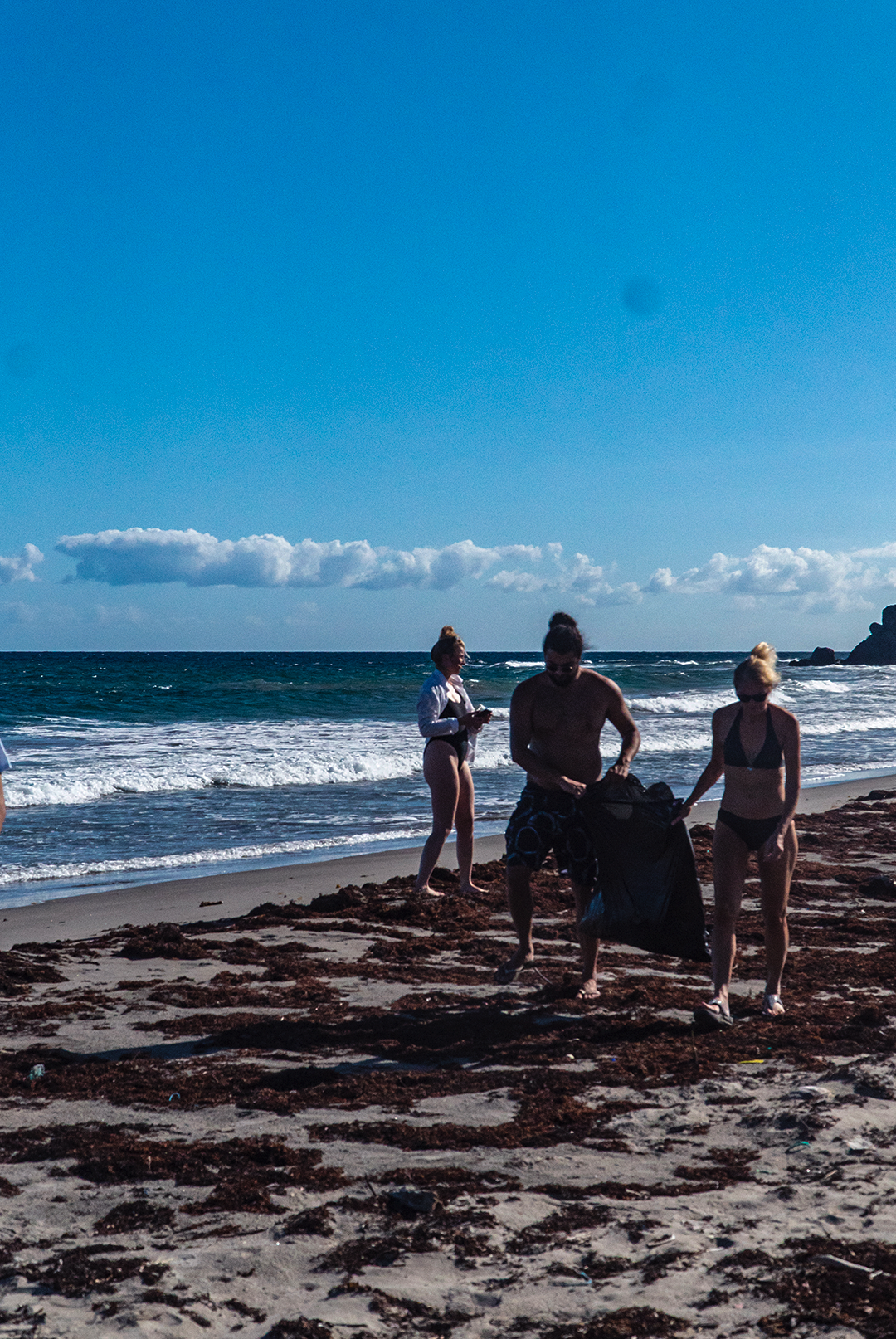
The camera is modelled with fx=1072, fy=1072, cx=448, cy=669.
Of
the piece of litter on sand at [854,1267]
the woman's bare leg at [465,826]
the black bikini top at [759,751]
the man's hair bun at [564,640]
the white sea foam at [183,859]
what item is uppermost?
the man's hair bun at [564,640]

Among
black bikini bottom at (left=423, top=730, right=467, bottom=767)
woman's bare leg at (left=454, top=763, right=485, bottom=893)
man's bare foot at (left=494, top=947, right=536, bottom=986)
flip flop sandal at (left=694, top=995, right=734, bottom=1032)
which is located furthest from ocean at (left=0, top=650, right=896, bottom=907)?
flip flop sandal at (left=694, top=995, right=734, bottom=1032)

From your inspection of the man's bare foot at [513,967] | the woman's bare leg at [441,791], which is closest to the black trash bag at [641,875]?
the man's bare foot at [513,967]

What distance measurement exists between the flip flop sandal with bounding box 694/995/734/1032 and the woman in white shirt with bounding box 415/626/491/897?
272 cm

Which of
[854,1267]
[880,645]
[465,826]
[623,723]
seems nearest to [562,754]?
[623,723]

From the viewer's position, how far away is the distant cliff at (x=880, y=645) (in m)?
95.8

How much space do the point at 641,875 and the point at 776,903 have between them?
0.60 meters

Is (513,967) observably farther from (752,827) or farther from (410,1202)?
(410,1202)

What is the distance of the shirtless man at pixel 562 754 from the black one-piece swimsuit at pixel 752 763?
0.50 m

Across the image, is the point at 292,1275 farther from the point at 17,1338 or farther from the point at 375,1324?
the point at 17,1338

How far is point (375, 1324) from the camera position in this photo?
2420 millimetres

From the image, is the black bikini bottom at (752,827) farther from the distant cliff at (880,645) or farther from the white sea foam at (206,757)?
the distant cliff at (880,645)

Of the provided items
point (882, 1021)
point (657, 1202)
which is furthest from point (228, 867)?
point (657, 1202)

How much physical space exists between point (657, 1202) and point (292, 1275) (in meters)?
1.03

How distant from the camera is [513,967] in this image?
5422 mm
